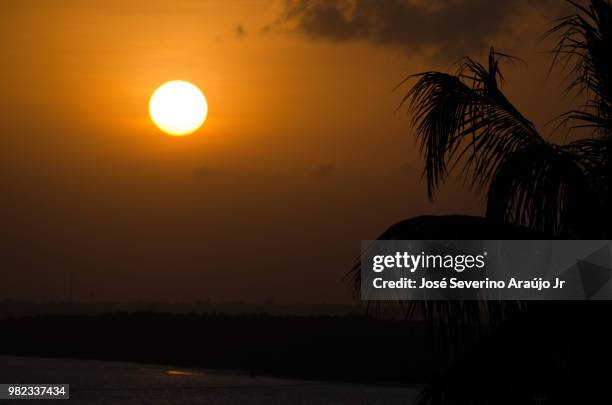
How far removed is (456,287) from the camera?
8.78 metres

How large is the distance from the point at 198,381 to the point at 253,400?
14443 millimetres

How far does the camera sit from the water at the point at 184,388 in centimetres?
4897
